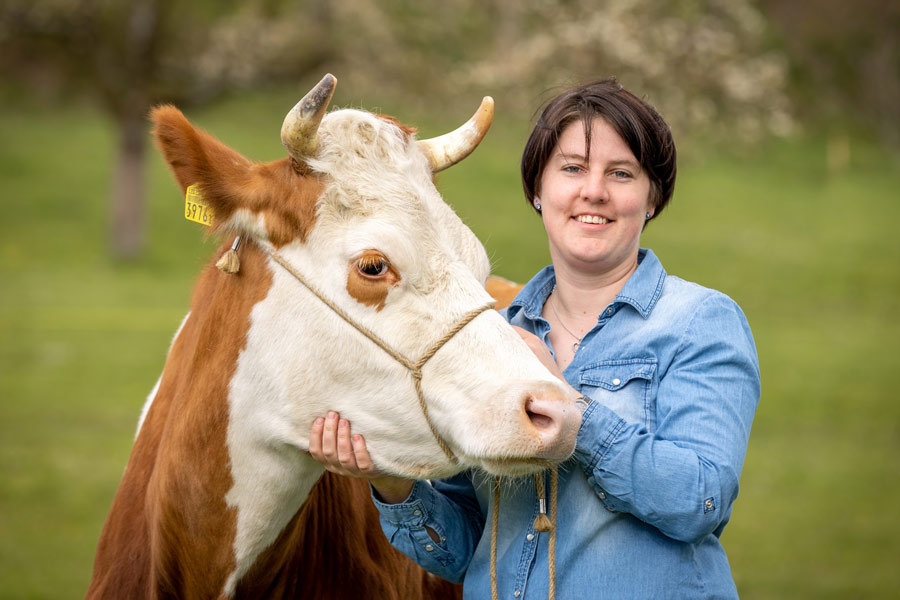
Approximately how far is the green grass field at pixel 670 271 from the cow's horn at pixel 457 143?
4.98m

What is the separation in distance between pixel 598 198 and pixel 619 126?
0.20 m

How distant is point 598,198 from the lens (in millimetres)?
2502

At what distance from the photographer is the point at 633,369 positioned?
7.93 feet

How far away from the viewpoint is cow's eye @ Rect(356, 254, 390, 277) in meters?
2.43

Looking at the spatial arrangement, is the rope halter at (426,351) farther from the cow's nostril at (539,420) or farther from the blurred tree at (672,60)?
the blurred tree at (672,60)

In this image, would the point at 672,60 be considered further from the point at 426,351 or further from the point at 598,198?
the point at 426,351

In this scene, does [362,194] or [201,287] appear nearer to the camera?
[362,194]

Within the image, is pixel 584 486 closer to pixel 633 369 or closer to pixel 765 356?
pixel 633 369

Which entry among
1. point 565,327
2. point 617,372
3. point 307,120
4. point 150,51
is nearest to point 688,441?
point 617,372

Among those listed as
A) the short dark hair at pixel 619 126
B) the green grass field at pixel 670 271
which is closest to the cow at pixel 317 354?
the short dark hair at pixel 619 126

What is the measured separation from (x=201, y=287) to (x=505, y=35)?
14.2 meters

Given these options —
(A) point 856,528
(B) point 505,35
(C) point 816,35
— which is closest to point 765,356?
(A) point 856,528

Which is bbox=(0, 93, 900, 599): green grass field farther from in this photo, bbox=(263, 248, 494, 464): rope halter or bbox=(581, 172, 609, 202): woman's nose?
bbox=(581, 172, 609, 202): woman's nose

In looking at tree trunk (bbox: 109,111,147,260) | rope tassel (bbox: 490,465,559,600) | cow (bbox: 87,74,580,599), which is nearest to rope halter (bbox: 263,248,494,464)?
cow (bbox: 87,74,580,599)
